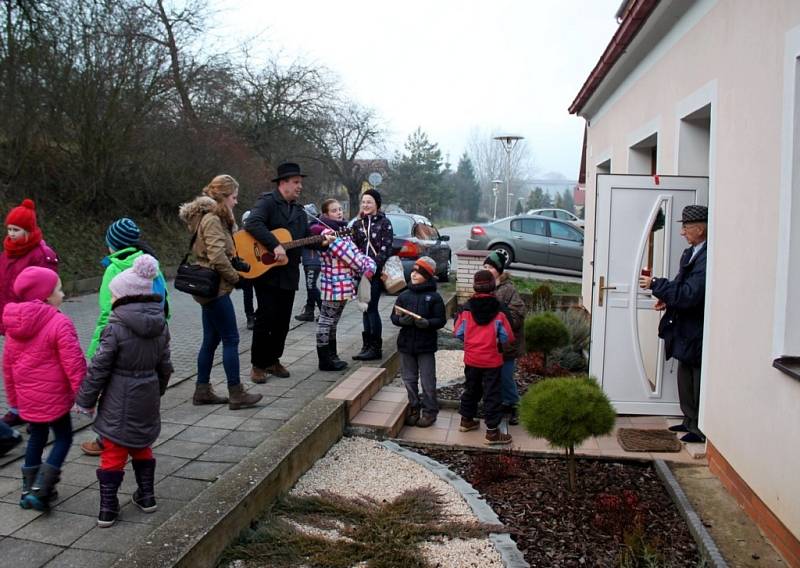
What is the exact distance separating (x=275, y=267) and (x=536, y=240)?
14.4 meters

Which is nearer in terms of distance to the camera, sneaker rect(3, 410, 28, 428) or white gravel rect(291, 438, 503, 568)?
white gravel rect(291, 438, 503, 568)

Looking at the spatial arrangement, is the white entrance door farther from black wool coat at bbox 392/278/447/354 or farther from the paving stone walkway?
the paving stone walkway

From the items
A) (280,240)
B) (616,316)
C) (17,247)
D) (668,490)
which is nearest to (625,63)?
(616,316)

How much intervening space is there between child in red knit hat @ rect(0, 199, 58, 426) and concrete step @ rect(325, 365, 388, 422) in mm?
2341

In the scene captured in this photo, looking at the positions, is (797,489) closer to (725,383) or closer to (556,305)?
(725,383)

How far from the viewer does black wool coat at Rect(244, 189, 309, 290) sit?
19.8 ft

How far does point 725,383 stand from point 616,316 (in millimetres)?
1572

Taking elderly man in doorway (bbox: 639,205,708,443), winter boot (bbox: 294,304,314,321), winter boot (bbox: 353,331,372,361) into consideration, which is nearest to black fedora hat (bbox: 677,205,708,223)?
elderly man in doorway (bbox: 639,205,708,443)

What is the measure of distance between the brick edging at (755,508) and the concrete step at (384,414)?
2378 millimetres

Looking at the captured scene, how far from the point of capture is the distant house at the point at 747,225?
3.76 meters

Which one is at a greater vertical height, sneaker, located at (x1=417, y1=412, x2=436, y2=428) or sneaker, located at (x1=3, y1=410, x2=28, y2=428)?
sneaker, located at (x1=3, y1=410, x2=28, y2=428)

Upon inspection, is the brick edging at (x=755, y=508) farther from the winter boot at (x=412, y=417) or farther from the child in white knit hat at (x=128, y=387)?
the child in white knit hat at (x=128, y=387)

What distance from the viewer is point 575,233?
19.5 m

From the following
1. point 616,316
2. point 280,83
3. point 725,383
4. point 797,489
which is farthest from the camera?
point 280,83
